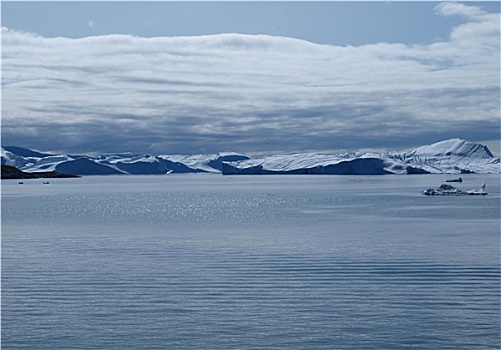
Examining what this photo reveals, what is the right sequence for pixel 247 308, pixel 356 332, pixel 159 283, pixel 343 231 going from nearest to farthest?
pixel 356 332
pixel 247 308
pixel 159 283
pixel 343 231

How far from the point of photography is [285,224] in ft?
120

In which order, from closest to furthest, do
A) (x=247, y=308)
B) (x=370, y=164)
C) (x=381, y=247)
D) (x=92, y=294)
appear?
(x=247, y=308), (x=92, y=294), (x=381, y=247), (x=370, y=164)

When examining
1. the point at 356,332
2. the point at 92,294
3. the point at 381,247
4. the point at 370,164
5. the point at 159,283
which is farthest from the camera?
the point at 370,164

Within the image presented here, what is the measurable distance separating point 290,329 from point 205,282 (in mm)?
5372

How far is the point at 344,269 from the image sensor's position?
20.2 meters

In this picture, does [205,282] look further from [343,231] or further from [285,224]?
[285,224]

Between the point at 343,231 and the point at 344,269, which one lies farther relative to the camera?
the point at 343,231

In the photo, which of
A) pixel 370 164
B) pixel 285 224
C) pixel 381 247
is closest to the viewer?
pixel 381 247

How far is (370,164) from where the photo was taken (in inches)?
7677

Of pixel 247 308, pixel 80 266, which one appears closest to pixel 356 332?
pixel 247 308

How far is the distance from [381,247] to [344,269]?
229 inches

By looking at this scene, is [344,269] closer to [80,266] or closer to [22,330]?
[80,266]

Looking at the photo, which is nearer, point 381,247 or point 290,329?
point 290,329

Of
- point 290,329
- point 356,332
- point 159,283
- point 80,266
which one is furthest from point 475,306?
point 80,266
